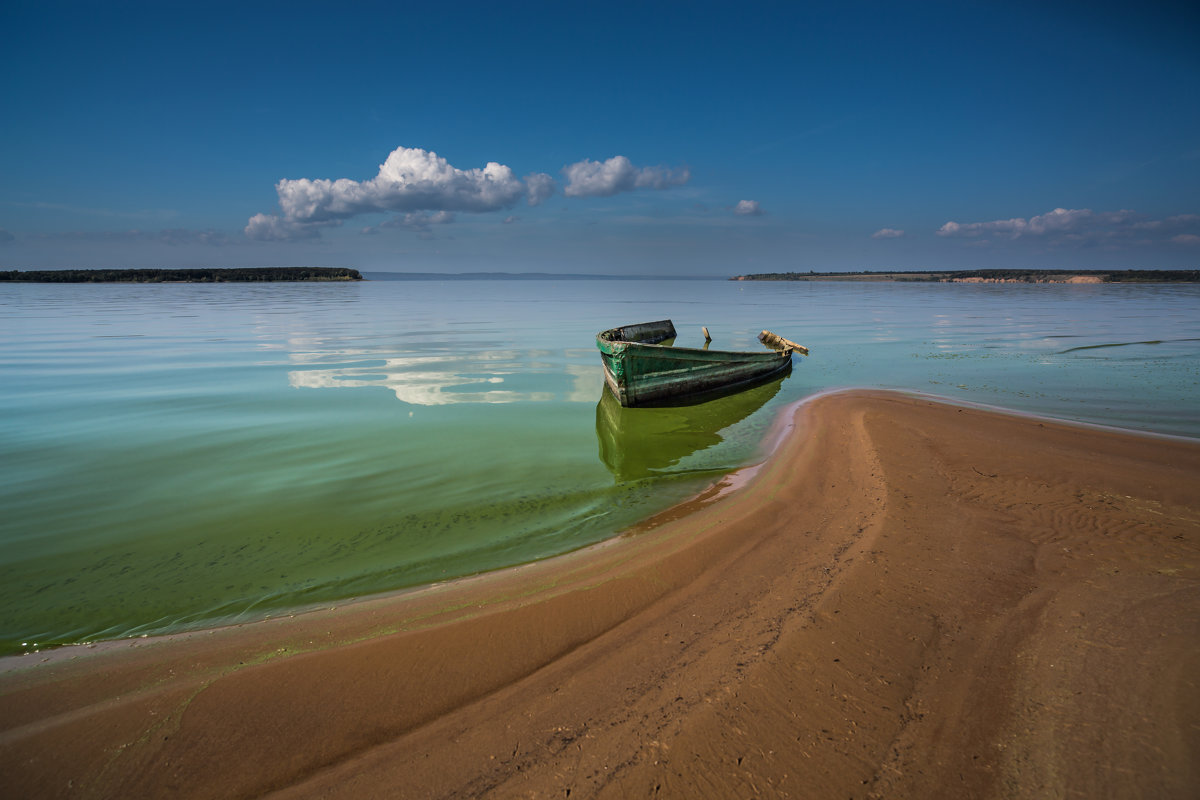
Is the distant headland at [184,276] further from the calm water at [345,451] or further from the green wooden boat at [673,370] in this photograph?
the green wooden boat at [673,370]

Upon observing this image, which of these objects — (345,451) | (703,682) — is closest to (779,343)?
(345,451)

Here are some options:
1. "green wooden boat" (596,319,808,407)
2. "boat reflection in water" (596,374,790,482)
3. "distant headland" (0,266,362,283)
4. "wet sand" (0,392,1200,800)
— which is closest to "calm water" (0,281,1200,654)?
"boat reflection in water" (596,374,790,482)

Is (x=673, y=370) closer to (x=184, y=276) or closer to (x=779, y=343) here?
(x=779, y=343)

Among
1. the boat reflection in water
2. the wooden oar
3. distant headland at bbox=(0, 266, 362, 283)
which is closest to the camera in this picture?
the boat reflection in water

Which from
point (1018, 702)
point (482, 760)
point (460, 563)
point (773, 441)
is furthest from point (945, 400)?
point (482, 760)

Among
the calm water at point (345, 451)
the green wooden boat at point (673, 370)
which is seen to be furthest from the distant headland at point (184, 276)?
the green wooden boat at point (673, 370)

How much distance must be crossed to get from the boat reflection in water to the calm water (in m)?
0.08

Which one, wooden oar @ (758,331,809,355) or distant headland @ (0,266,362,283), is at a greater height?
distant headland @ (0,266,362,283)

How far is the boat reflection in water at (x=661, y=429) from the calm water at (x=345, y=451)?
0.27 feet

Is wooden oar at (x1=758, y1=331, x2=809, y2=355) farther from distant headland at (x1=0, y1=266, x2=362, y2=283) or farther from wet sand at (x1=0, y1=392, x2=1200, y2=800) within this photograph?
distant headland at (x1=0, y1=266, x2=362, y2=283)

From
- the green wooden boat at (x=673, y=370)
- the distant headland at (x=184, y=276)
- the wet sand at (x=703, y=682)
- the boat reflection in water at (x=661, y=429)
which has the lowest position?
the wet sand at (x=703, y=682)

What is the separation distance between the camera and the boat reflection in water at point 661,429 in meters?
10.1

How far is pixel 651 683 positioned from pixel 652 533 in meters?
3.04

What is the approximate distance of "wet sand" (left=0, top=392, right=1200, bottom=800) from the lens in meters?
3.10
